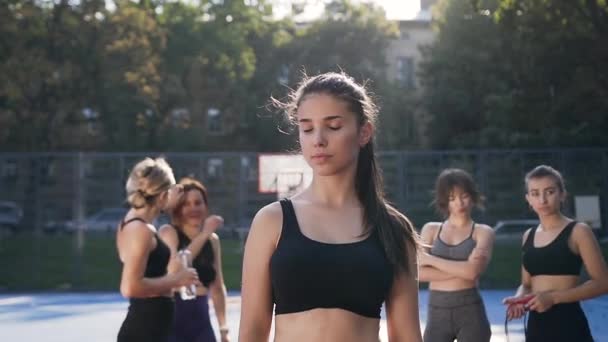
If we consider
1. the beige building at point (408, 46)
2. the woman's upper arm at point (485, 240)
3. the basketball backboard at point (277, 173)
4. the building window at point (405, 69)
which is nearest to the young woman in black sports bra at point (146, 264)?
the woman's upper arm at point (485, 240)

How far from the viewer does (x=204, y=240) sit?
22.8 ft

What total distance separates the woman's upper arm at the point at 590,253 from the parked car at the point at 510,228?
1692 centimetres

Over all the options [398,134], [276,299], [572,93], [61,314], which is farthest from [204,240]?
[398,134]

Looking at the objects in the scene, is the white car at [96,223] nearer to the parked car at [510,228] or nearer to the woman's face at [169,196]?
the parked car at [510,228]

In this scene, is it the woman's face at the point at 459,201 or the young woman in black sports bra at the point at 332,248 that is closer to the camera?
the young woman in black sports bra at the point at 332,248

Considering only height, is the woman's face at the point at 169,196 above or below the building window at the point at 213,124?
below

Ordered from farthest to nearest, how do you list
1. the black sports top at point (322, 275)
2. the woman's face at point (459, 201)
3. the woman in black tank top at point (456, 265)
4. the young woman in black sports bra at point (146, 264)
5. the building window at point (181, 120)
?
the building window at point (181, 120), the woman's face at point (459, 201), the woman in black tank top at point (456, 265), the young woman in black sports bra at point (146, 264), the black sports top at point (322, 275)

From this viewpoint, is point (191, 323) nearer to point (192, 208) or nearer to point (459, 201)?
point (192, 208)

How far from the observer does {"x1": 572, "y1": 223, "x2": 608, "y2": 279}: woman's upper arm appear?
18.4 feet

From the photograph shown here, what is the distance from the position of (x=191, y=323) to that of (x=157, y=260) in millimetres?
986

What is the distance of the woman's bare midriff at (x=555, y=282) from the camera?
5.74m

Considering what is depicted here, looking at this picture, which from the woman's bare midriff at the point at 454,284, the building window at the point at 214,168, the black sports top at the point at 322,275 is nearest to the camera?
the black sports top at the point at 322,275

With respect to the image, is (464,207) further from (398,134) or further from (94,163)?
(398,134)

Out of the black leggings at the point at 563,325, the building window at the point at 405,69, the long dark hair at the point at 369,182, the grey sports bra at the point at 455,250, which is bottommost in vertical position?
the black leggings at the point at 563,325
